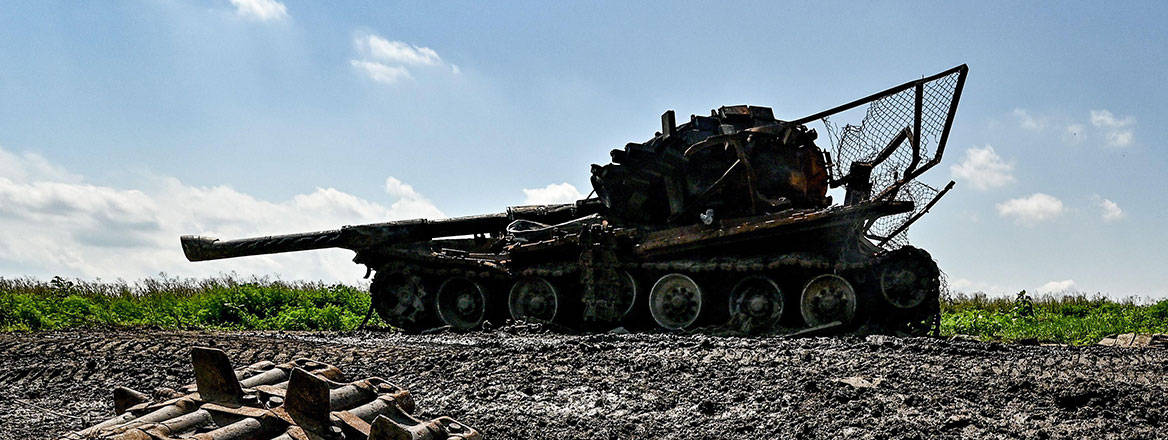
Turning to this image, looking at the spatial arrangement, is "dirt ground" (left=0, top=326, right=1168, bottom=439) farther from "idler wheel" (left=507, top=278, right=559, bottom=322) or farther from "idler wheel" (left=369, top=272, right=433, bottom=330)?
"idler wheel" (left=369, top=272, right=433, bottom=330)

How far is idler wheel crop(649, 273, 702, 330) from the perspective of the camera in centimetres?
1313

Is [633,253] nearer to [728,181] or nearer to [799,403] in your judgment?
[728,181]

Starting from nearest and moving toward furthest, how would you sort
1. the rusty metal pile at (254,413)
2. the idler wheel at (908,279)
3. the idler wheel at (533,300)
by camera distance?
1. the rusty metal pile at (254,413)
2. the idler wheel at (908,279)
3. the idler wheel at (533,300)

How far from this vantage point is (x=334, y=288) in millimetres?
20078

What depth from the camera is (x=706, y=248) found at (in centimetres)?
1329

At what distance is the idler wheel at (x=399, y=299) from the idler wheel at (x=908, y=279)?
7.28 meters

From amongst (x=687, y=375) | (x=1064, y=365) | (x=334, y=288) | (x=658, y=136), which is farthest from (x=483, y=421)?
(x=334, y=288)

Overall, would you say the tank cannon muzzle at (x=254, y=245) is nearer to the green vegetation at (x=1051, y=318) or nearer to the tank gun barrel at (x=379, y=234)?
the tank gun barrel at (x=379, y=234)

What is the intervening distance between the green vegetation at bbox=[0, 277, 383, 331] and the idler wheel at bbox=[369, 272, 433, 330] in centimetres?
96

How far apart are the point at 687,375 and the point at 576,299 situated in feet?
26.7

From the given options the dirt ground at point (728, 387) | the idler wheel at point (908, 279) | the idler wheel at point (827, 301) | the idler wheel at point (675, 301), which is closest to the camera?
the dirt ground at point (728, 387)

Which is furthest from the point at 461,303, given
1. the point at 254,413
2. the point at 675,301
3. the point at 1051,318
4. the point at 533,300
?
the point at 254,413

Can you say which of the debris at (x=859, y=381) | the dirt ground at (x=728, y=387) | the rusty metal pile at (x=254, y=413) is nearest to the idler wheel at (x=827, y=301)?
the dirt ground at (x=728, y=387)

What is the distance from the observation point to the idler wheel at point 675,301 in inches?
517
